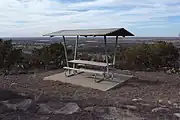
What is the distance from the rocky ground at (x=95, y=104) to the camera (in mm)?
4680

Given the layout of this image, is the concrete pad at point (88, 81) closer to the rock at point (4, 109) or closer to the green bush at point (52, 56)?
the green bush at point (52, 56)

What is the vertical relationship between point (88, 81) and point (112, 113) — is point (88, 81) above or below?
below

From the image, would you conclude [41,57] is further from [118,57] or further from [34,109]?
[34,109]

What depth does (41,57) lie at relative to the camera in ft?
41.9

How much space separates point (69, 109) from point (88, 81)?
3.82m

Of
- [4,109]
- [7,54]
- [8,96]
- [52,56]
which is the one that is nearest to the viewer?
[4,109]

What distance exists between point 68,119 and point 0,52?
7.68 metres

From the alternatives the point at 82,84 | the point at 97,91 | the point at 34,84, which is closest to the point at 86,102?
the point at 97,91

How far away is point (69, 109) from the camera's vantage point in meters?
5.07

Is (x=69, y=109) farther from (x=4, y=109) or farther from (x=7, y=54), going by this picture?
(x=7, y=54)

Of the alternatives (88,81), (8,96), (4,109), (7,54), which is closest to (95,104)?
(4,109)

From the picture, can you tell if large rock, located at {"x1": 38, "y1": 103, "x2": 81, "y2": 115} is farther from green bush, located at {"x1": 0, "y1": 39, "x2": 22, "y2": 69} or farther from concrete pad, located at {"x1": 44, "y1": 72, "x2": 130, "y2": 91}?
green bush, located at {"x1": 0, "y1": 39, "x2": 22, "y2": 69}

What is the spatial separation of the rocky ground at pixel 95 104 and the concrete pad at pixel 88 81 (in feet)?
1.03

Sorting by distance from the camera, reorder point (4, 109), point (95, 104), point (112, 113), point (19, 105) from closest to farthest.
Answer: point (112, 113) → point (4, 109) → point (19, 105) → point (95, 104)
